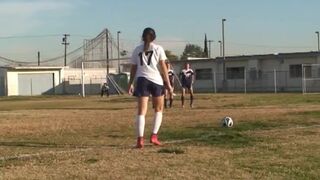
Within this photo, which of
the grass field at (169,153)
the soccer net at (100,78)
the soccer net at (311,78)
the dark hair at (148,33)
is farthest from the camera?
the soccer net at (100,78)

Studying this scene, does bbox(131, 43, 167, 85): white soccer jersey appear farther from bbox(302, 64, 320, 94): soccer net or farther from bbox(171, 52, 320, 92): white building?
bbox(171, 52, 320, 92): white building

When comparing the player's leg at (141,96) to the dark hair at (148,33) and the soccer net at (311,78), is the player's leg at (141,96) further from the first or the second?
the soccer net at (311,78)

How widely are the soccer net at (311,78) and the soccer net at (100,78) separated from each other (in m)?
20.2

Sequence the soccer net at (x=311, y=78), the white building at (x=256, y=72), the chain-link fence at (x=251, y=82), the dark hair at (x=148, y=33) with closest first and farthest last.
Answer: the dark hair at (x=148, y=33)
the soccer net at (x=311, y=78)
the chain-link fence at (x=251, y=82)
the white building at (x=256, y=72)

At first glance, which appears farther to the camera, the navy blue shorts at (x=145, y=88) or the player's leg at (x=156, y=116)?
the player's leg at (x=156, y=116)

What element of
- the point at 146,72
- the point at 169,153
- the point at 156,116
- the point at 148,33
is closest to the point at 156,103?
the point at 156,116

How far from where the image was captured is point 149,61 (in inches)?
421

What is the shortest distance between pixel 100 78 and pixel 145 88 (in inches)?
3359

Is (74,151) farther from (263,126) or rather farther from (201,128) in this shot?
(263,126)

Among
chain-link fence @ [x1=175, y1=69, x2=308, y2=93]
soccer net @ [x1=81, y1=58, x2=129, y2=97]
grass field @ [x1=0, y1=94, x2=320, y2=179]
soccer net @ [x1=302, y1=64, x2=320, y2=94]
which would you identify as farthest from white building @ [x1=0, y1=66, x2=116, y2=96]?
grass field @ [x1=0, y1=94, x2=320, y2=179]

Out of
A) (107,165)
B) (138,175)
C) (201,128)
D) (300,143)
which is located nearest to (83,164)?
(107,165)

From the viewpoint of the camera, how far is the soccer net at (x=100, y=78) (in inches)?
2916

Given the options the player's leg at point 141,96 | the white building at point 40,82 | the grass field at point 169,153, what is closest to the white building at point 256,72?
the white building at point 40,82

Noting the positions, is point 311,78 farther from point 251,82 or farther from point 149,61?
point 149,61
